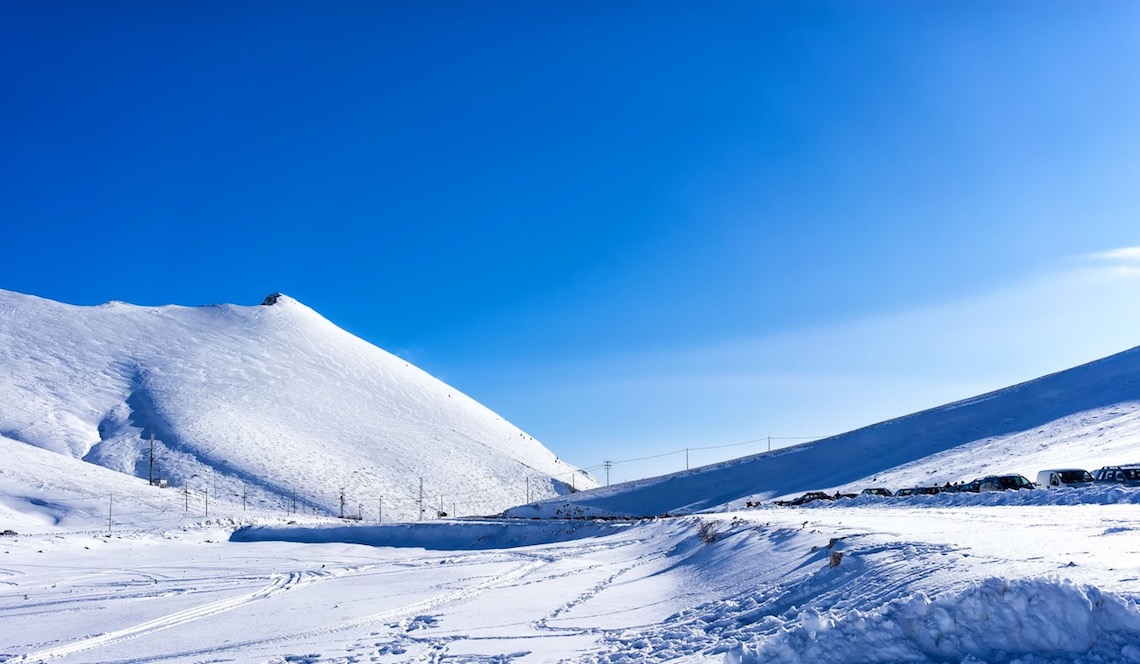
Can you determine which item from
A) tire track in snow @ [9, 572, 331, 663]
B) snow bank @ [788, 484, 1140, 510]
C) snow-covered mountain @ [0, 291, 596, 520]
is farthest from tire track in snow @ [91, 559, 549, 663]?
snow-covered mountain @ [0, 291, 596, 520]

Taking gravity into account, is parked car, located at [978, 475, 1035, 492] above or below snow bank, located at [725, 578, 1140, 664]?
below

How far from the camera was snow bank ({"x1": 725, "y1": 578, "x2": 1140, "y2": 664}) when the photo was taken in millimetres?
6480

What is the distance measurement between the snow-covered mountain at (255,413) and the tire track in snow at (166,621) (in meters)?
67.5

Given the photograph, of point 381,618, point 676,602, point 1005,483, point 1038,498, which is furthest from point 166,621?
point 1005,483

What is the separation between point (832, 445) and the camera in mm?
62375

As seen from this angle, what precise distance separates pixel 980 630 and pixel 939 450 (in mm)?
51709

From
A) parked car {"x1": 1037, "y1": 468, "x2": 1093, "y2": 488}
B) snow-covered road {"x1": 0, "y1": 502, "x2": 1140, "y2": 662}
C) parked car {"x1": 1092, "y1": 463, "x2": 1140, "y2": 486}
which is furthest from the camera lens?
parked car {"x1": 1037, "y1": 468, "x2": 1093, "y2": 488}

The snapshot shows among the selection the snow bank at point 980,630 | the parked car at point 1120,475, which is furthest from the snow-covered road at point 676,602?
the parked car at point 1120,475

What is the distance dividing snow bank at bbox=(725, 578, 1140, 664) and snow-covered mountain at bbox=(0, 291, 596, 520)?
3338 inches

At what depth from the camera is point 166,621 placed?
16078 mm

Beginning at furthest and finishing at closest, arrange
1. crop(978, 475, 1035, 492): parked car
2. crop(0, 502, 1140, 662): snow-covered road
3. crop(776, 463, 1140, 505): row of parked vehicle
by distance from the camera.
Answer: crop(978, 475, 1035, 492): parked car → crop(776, 463, 1140, 505): row of parked vehicle → crop(0, 502, 1140, 662): snow-covered road

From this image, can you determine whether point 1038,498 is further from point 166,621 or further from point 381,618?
point 166,621

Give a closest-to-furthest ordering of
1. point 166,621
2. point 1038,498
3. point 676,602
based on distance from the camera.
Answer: point 676,602, point 166,621, point 1038,498

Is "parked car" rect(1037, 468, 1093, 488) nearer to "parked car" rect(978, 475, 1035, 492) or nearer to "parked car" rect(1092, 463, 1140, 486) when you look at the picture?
"parked car" rect(1092, 463, 1140, 486)
